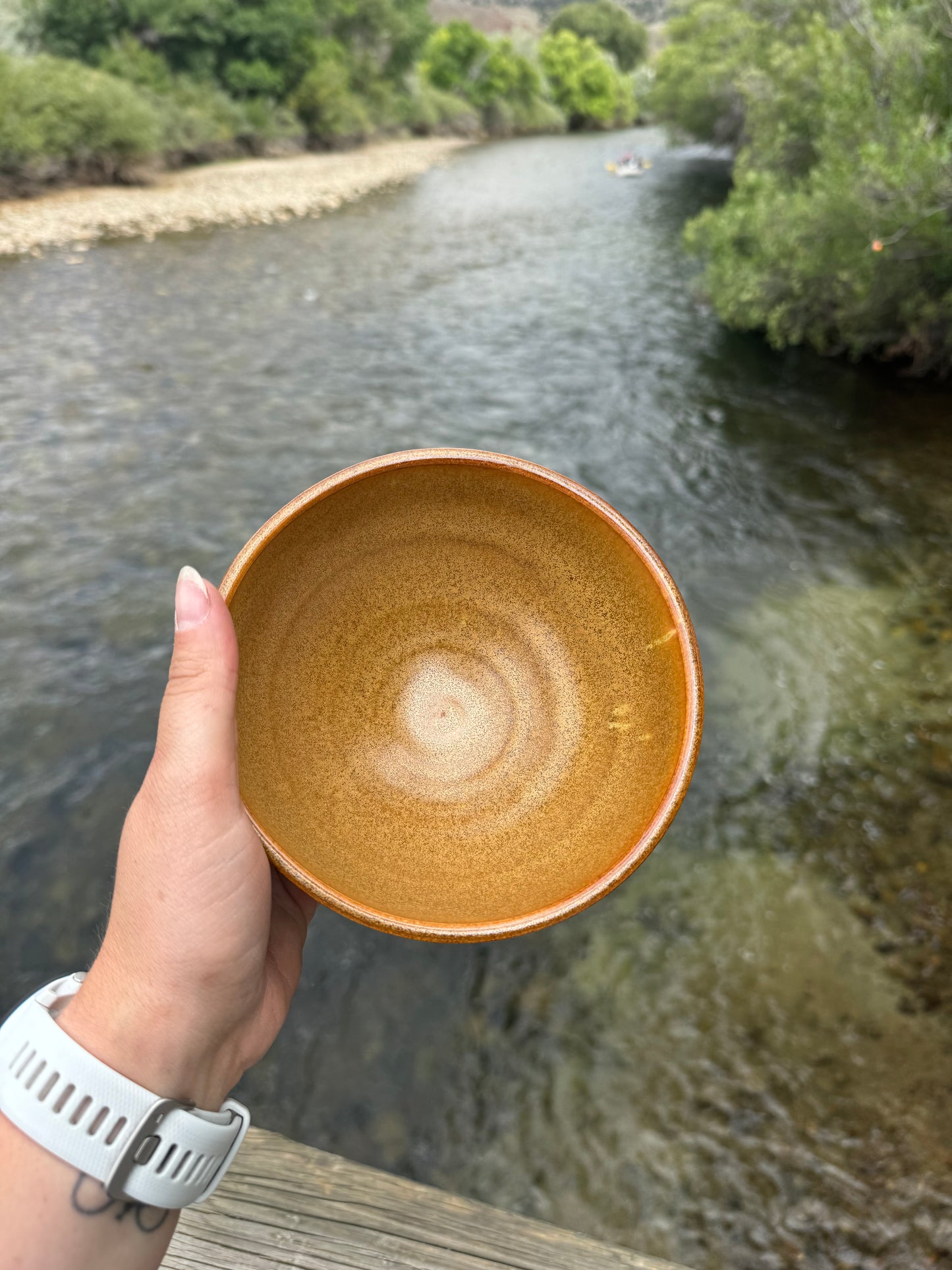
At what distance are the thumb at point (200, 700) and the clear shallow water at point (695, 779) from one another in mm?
1858

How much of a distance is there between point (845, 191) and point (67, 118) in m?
17.3

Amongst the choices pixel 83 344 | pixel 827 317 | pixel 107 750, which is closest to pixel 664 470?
pixel 827 317

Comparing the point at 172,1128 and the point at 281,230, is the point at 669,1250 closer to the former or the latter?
the point at 172,1128

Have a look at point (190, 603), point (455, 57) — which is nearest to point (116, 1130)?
point (190, 603)

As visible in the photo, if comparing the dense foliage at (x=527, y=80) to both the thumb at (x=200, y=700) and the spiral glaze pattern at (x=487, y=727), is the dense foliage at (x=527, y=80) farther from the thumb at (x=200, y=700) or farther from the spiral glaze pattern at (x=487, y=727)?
the thumb at (x=200, y=700)

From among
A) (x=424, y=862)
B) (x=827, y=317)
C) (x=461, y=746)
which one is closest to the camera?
(x=424, y=862)

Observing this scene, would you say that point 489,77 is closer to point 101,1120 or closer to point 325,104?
point 325,104

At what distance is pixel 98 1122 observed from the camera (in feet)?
3.71

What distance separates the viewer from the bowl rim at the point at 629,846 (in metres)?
1.30

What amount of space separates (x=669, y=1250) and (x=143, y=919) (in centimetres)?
185

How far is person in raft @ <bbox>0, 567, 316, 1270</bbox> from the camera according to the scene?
1.10 meters

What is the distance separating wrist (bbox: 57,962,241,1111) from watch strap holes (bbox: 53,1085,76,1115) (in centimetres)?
6

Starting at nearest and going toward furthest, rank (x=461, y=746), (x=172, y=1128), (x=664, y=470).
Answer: (x=172, y=1128) → (x=461, y=746) → (x=664, y=470)

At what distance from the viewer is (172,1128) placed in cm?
118
